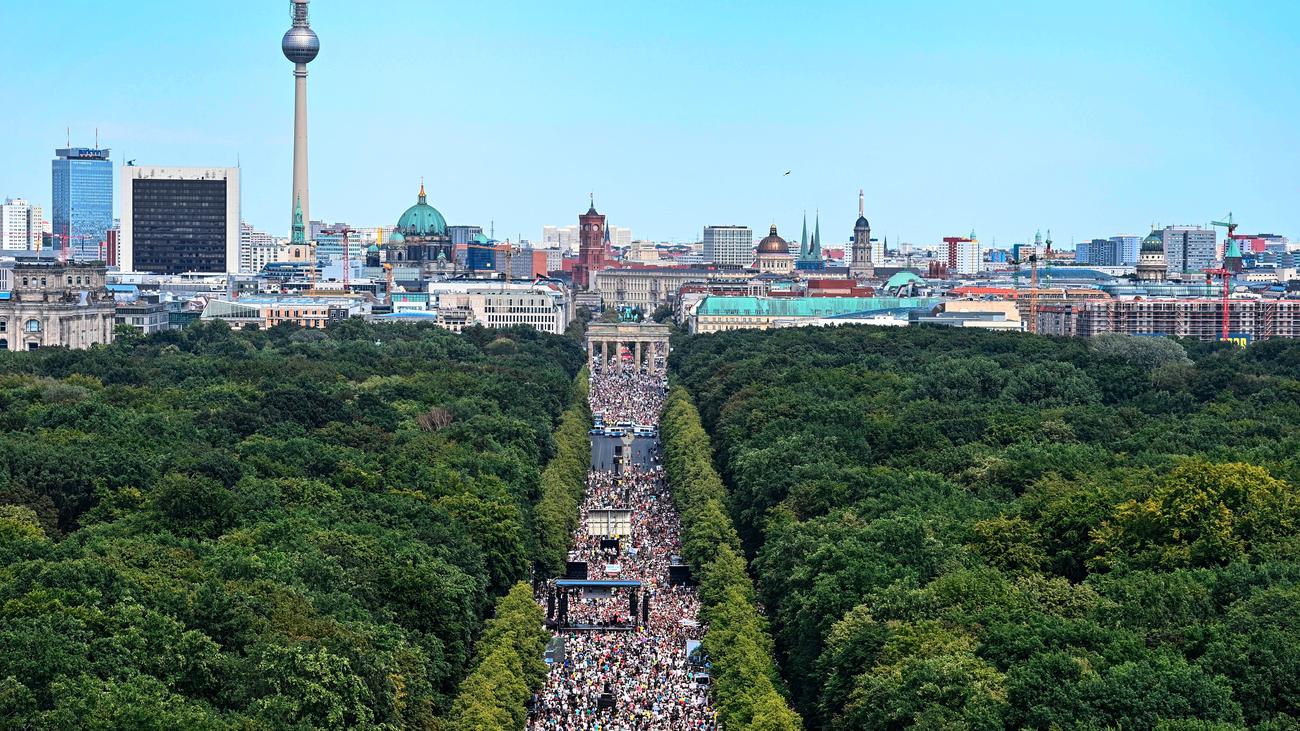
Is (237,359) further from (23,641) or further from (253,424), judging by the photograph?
(23,641)

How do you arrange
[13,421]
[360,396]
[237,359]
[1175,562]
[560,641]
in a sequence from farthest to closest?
[237,359]
[360,396]
[13,421]
[560,641]
[1175,562]

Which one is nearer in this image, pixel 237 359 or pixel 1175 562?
pixel 1175 562

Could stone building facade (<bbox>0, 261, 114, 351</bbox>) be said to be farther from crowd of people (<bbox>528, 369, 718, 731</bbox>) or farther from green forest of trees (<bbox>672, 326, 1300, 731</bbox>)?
crowd of people (<bbox>528, 369, 718, 731</bbox>)

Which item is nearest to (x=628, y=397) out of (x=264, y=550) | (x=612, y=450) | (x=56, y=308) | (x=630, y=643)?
(x=612, y=450)

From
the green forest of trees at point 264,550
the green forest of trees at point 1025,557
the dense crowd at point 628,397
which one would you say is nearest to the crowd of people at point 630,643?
the green forest of trees at point 264,550

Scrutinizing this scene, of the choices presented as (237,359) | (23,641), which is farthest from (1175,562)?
(237,359)

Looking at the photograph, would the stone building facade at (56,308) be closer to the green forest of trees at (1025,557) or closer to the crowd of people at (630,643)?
the green forest of trees at (1025,557)
